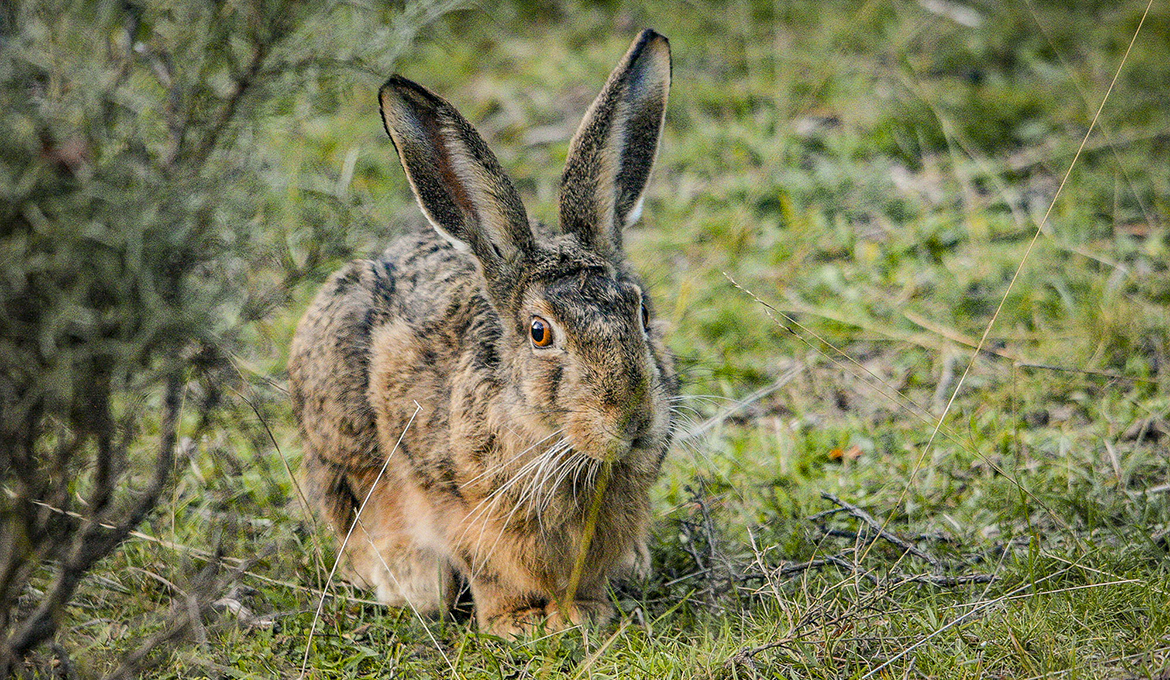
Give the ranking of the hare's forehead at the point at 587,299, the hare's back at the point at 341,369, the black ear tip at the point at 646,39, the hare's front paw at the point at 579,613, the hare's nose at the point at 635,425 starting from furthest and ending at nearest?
1. the hare's back at the point at 341,369
2. the hare's front paw at the point at 579,613
3. the black ear tip at the point at 646,39
4. the hare's forehead at the point at 587,299
5. the hare's nose at the point at 635,425

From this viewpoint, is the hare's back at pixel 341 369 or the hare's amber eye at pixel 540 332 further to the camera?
the hare's back at pixel 341 369

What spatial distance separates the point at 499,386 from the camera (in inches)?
144

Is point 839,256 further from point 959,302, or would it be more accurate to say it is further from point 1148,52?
point 1148,52

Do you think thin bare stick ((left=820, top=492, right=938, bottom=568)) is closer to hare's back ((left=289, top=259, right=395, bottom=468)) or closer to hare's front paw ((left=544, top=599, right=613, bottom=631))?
hare's front paw ((left=544, top=599, right=613, bottom=631))

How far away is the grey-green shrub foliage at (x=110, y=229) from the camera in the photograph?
7.70ft

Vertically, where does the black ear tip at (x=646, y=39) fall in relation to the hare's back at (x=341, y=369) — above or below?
above

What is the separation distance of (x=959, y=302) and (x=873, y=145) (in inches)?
58.6

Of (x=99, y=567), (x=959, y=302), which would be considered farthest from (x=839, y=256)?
(x=99, y=567)

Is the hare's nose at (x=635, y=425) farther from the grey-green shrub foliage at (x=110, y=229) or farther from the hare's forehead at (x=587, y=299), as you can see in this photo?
the grey-green shrub foliage at (x=110, y=229)

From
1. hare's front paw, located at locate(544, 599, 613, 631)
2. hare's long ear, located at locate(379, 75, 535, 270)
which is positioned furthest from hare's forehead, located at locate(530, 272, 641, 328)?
hare's front paw, located at locate(544, 599, 613, 631)

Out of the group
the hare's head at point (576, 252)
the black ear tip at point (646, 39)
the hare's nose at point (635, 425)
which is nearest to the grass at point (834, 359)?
the hare's head at point (576, 252)

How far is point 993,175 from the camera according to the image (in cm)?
605

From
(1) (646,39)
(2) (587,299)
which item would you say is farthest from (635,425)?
(1) (646,39)

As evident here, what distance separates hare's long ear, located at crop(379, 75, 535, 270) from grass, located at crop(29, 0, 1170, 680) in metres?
0.27
